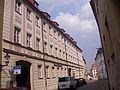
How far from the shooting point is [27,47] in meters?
20.2

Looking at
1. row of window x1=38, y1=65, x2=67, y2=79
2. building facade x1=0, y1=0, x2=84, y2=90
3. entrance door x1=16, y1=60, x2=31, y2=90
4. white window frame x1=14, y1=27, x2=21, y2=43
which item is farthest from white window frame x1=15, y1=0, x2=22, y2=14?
row of window x1=38, y1=65, x2=67, y2=79

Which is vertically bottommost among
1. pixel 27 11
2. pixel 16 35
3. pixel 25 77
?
pixel 25 77

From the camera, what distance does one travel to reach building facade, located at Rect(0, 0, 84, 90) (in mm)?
16344

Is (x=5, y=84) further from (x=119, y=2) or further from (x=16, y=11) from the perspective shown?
(x=119, y=2)

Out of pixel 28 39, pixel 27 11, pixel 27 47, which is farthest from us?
pixel 27 11

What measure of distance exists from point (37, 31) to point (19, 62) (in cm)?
671

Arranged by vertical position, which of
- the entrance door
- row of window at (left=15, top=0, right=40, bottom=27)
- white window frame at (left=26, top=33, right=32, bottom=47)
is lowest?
the entrance door

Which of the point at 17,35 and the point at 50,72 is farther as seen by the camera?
the point at 50,72

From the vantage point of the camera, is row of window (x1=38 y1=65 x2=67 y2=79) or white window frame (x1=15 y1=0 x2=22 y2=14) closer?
white window frame (x1=15 y1=0 x2=22 y2=14)

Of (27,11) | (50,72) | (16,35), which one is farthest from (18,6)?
(50,72)

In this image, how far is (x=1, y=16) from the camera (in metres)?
15.9

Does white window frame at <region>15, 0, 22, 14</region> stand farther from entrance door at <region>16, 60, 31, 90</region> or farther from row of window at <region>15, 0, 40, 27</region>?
entrance door at <region>16, 60, 31, 90</region>

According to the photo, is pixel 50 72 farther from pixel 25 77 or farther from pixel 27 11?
pixel 27 11

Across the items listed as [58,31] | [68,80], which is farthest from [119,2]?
[58,31]
